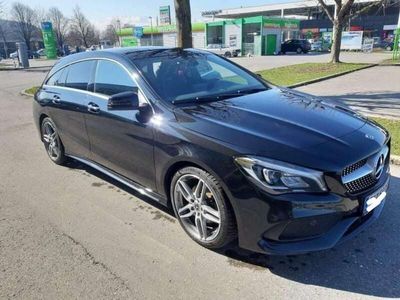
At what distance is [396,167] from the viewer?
4.59 meters

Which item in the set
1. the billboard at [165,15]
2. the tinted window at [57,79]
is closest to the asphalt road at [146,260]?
the tinted window at [57,79]

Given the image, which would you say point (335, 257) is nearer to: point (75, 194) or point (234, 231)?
point (234, 231)

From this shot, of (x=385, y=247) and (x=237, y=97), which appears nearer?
(x=385, y=247)

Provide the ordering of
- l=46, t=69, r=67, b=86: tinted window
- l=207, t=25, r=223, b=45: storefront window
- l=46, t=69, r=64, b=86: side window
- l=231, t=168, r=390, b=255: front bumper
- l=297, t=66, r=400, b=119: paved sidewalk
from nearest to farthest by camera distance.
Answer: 1. l=231, t=168, r=390, b=255: front bumper
2. l=46, t=69, r=67, b=86: tinted window
3. l=46, t=69, r=64, b=86: side window
4. l=297, t=66, r=400, b=119: paved sidewalk
5. l=207, t=25, r=223, b=45: storefront window

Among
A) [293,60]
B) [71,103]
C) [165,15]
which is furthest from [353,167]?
[165,15]

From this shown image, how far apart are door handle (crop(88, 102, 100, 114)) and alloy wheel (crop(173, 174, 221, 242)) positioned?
1.43 meters

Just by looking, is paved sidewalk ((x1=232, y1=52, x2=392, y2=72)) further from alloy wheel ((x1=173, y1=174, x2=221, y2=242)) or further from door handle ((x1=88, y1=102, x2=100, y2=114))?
alloy wheel ((x1=173, y1=174, x2=221, y2=242))

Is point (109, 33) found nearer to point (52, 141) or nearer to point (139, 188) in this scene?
point (52, 141)

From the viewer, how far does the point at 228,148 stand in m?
2.63

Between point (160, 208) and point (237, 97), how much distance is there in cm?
145

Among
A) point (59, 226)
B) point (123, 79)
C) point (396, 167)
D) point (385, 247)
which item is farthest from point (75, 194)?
point (396, 167)

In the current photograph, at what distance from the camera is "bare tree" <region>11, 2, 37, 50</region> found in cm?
8138

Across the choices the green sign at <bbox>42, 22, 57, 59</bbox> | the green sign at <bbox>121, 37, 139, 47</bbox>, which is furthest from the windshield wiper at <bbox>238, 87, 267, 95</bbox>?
the green sign at <bbox>121, 37, 139, 47</bbox>

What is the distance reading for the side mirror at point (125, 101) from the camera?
3273mm
